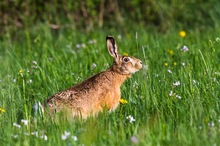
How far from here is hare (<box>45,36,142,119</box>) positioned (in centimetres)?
642

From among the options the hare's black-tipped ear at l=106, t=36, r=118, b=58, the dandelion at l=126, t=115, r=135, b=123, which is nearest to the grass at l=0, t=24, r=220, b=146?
the dandelion at l=126, t=115, r=135, b=123

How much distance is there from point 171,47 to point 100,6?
14.5 ft

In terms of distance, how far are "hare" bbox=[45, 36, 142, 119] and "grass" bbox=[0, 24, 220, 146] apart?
13cm

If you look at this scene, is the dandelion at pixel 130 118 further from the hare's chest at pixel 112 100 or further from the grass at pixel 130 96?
the hare's chest at pixel 112 100

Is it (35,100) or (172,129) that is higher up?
(35,100)

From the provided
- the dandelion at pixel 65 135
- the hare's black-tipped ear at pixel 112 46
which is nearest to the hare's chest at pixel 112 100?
the hare's black-tipped ear at pixel 112 46

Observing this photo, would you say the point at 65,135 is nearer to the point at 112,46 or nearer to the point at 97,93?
the point at 97,93

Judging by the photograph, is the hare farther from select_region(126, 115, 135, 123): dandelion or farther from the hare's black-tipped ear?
select_region(126, 115, 135, 123): dandelion

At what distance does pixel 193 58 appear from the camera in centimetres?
831

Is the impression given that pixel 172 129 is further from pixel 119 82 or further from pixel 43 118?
pixel 119 82

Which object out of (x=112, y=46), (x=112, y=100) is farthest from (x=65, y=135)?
(x=112, y=46)

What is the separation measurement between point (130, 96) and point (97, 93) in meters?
0.32

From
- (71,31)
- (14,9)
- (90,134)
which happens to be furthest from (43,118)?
(14,9)

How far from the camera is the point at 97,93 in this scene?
265 inches
